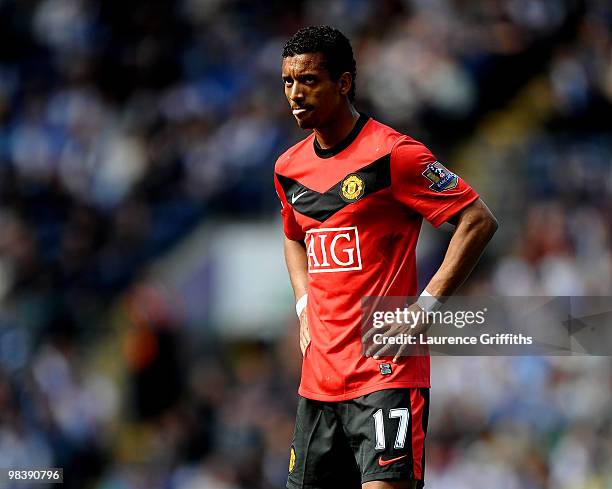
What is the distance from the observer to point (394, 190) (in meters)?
5.36

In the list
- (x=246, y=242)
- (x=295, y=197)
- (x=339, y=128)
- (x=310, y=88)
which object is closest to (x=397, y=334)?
(x=295, y=197)

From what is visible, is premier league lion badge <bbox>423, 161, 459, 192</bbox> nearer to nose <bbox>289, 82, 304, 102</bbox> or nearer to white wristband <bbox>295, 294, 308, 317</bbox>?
nose <bbox>289, 82, 304, 102</bbox>

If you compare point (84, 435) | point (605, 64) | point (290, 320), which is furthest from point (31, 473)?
point (605, 64)

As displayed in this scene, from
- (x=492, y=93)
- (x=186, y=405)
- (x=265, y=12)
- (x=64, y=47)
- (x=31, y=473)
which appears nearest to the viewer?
(x=31, y=473)

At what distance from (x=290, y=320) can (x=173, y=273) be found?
168cm

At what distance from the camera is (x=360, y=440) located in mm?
5340

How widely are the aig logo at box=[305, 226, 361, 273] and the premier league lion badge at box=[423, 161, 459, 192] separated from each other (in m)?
0.40

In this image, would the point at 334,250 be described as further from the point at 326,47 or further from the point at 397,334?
the point at 326,47

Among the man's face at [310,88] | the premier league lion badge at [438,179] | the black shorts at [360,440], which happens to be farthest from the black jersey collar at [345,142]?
the black shorts at [360,440]

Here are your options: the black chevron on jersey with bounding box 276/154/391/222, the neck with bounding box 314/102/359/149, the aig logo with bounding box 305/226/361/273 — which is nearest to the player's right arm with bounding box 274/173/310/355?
the black chevron on jersey with bounding box 276/154/391/222

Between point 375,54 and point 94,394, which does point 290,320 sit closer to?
point 94,394

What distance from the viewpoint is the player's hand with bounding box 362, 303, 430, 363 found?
5262mm

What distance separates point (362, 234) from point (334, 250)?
0.15 m

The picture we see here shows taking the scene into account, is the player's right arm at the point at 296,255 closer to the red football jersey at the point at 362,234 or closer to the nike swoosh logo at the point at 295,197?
the nike swoosh logo at the point at 295,197
